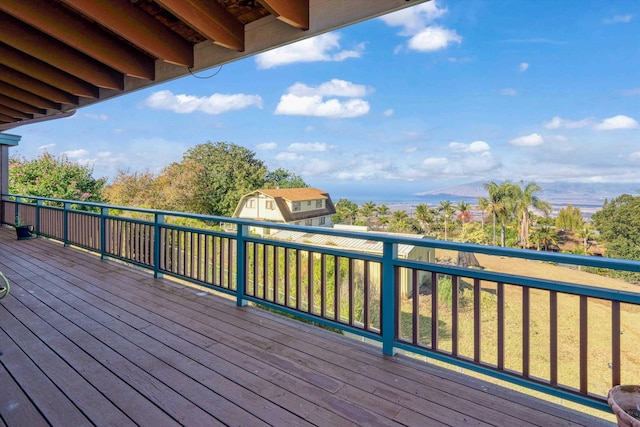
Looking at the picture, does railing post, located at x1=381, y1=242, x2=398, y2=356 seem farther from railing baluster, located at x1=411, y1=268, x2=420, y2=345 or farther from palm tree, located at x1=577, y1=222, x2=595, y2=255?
palm tree, located at x1=577, y1=222, x2=595, y2=255

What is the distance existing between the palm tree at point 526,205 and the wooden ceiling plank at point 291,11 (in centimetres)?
4137

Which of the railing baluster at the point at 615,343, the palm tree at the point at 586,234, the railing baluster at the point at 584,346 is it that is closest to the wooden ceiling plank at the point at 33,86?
the railing baluster at the point at 584,346

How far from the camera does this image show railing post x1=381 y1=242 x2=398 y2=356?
2.34 metres

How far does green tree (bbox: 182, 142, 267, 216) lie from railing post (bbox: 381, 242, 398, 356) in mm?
29756

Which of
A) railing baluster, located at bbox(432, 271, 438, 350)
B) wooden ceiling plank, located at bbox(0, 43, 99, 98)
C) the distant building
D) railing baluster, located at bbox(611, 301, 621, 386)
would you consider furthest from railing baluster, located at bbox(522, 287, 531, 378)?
the distant building

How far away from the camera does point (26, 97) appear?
4.84 metres

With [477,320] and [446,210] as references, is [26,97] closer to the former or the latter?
[477,320]

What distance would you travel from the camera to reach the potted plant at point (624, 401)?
1.43 meters

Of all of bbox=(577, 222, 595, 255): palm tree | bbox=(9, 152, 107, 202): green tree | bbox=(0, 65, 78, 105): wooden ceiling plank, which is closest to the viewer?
bbox=(0, 65, 78, 105): wooden ceiling plank

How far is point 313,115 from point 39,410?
248 feet

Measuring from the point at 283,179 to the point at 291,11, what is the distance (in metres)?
41.1

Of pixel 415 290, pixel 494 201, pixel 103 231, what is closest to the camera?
pixel 415 290

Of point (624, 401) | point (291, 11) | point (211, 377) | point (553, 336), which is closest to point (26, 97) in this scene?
point (291, 11)

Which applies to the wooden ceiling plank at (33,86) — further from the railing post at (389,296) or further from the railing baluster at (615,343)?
the railing baluster at (615,343)
